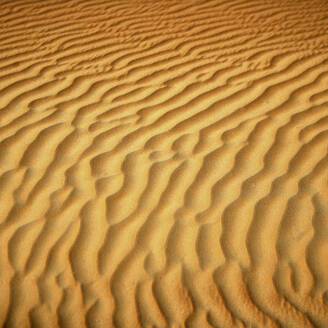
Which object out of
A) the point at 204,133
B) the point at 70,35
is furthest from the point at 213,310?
the point at 70,35

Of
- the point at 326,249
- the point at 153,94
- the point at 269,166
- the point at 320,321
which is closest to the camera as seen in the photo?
the point at 320,321

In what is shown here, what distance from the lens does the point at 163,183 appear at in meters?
2.90

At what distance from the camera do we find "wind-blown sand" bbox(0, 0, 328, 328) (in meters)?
2.24

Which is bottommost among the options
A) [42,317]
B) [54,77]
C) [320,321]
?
[320,321]

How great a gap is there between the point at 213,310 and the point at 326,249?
0.91 metres

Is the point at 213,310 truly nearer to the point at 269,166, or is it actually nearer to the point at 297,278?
the point at 297,278

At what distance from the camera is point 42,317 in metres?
2.20

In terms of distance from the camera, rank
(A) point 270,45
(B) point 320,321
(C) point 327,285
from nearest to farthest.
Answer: (B) point 320,321
(C) point 327,285
(A) point 270,45

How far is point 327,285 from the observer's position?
222cm

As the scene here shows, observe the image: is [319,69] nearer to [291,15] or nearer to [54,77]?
[291,15]

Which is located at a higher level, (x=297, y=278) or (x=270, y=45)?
(x=270, y=45)

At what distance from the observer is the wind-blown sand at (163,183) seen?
224 centimetres

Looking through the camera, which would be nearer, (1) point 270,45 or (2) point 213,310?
(2) point 213,310

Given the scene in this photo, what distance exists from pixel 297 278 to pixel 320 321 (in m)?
0.28
